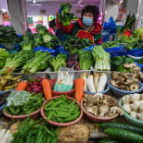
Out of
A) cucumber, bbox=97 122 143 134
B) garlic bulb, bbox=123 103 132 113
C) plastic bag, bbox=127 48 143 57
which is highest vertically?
plastic bag, bbox=127 48 143 57

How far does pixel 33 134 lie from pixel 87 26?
12.0ft

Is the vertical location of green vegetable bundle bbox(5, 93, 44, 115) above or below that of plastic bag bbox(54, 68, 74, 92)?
below

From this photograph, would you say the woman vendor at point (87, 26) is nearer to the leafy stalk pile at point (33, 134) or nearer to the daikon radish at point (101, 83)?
the daikon radish at point (101, 83)

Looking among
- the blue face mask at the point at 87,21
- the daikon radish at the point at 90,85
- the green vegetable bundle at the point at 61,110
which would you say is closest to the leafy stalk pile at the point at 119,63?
the daikon radish at the point at 90,85

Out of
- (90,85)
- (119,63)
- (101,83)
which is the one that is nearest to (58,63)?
(90,85)

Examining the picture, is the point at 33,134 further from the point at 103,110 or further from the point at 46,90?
the point at 103,110

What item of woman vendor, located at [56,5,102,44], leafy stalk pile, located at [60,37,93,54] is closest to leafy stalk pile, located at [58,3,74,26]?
woman vendor, located at [56,5,102,44]

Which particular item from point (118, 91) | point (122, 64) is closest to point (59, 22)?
point (122, 64)

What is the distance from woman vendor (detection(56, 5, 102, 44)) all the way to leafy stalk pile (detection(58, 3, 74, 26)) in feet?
0.86

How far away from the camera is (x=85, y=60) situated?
2.64 metres

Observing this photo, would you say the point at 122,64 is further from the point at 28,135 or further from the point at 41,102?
the point at 28,135

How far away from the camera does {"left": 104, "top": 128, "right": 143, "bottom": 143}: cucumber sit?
1.25 metres

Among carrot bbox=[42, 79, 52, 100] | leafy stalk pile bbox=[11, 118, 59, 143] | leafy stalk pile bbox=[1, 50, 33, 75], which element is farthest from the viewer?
leafy stalk pile bbox=[1, 50, 33, 75]

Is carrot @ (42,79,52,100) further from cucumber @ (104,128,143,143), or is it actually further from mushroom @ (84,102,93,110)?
cucumber @ (104,128,143,143)
